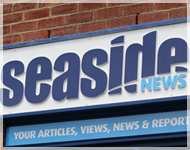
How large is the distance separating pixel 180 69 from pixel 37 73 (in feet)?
4.23

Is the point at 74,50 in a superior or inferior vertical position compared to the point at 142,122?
superior

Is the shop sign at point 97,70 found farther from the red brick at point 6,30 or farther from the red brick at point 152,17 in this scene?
the red brick at point 6,30

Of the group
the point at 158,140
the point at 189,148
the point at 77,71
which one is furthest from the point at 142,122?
the point at 77,71

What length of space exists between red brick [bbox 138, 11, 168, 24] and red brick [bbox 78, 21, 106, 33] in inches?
13.3

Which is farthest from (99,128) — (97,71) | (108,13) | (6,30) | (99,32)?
(6,30)

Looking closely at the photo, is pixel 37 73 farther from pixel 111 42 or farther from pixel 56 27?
pixel 111 42

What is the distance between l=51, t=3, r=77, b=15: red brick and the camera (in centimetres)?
425

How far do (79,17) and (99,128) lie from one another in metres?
1.05

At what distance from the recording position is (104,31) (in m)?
3.96

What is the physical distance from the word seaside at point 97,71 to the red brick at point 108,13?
0.28 m

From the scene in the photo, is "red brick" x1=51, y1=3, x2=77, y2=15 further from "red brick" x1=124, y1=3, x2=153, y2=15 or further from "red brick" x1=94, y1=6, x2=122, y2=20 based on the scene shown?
"red brick" x1=124, y1=3, x2=153, y2=15

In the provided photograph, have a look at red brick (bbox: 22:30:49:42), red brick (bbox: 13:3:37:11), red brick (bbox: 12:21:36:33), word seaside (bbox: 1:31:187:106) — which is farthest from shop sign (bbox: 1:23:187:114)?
red brick (bbox: 13:3:37:11)

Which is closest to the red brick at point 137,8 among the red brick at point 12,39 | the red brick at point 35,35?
the red brick at point 35,35

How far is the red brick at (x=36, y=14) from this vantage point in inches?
172
